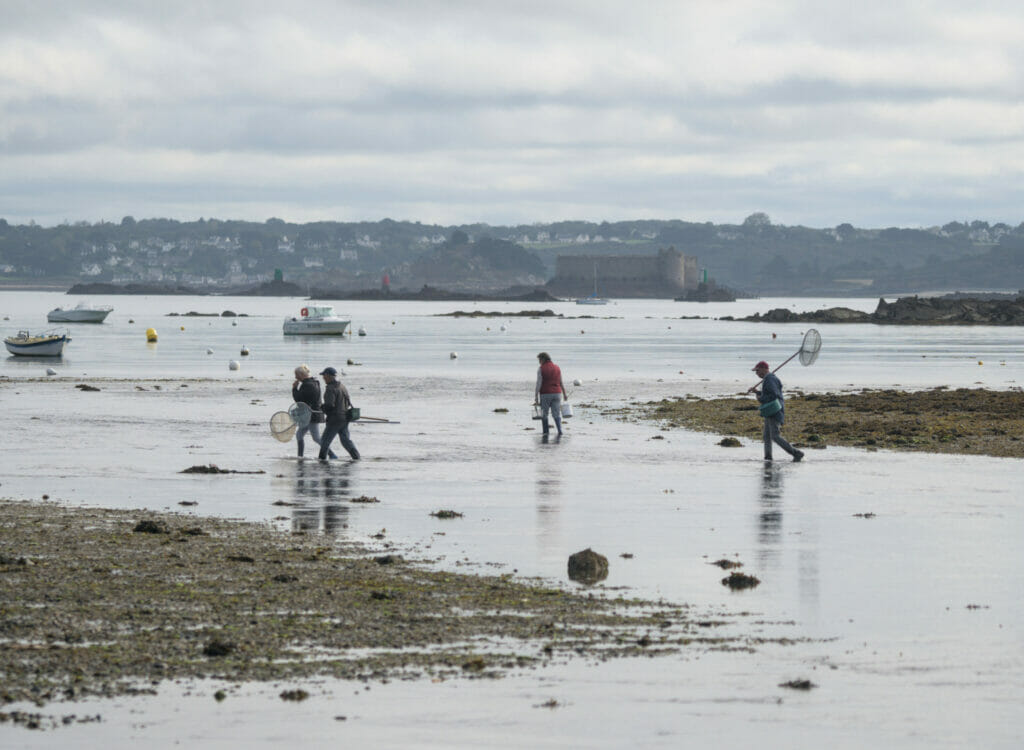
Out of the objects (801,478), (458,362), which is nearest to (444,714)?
(801,478)

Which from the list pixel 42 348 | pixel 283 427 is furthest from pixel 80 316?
pixel 283 427

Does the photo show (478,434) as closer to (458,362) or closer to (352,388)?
(352,388)

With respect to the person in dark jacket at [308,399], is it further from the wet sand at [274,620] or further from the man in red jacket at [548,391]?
the wet sand at [274,620]

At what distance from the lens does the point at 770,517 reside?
19297 mm

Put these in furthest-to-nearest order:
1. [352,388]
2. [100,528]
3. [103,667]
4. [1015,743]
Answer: [352,388] < [100,528] < [103,667] < [1015,743]

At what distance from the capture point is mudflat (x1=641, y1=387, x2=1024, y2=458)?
3062 centimetres

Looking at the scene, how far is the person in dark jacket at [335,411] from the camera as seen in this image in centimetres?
2552

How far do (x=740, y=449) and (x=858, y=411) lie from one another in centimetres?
1050

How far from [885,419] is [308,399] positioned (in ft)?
53.9

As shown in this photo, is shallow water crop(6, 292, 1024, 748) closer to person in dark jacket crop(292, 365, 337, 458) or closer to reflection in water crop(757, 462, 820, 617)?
reflection in water crop(757, 462, 820, 617)

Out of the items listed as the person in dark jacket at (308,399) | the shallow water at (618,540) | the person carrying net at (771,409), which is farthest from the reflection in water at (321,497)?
the person carrying net at (771,409)

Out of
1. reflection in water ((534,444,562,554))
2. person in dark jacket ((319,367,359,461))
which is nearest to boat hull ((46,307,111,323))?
person in dark jacket ((319,367,359,461))

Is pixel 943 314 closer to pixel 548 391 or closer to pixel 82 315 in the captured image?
pixel 82 315

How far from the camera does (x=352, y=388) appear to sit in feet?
171
